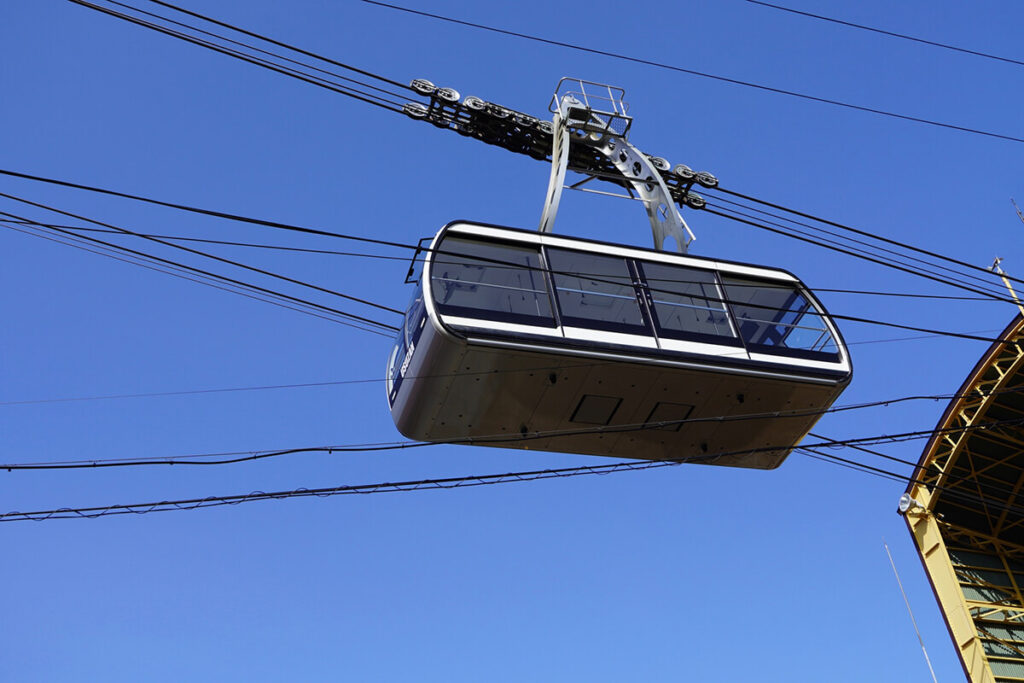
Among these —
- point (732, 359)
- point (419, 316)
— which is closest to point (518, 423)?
point (419, 316)

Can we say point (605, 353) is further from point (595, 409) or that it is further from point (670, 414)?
point (670, 414)

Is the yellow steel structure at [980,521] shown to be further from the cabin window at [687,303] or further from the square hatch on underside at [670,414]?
the square hatch on underside at [670,414]

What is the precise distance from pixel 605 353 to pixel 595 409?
0.76 meters

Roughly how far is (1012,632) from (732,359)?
1954 centimetres

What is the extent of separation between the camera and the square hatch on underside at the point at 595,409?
1049cm

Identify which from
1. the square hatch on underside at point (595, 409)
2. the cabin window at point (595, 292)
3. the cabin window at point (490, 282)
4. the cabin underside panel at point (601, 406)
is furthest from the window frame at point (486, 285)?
the square hatch on underside at point (595, 409)

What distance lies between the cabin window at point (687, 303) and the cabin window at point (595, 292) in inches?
9.2

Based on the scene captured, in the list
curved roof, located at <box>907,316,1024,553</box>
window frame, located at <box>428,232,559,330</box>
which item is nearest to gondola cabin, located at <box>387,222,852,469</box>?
window frame, located at <box>428,232,559,330</box>

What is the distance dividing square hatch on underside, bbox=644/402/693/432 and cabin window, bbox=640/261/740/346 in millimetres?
714

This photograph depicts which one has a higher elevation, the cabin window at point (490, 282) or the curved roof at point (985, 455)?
the curved roof at point (985, 455)

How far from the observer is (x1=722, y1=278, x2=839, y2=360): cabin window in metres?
11.0

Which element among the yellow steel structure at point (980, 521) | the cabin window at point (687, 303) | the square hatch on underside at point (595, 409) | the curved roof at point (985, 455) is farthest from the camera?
the yellow steel structure at point (980, 521)

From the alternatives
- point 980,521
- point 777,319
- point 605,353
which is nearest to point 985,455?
point 980,521

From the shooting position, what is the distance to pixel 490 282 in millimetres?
10234
